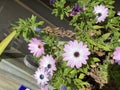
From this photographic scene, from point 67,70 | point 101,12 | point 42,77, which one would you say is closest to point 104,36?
point 101,12

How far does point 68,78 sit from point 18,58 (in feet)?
6.40

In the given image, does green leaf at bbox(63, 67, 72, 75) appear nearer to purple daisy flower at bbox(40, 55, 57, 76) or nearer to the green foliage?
purple daisy flower at bbox(40, 55, 57, 76)

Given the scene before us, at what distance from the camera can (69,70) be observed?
5.12ft

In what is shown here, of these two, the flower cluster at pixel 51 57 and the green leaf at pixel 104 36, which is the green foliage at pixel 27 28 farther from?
the green leaf at pixel 104 36

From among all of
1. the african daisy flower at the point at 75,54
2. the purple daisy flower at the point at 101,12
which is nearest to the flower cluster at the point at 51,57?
the african daisy flower at the point at 75,54

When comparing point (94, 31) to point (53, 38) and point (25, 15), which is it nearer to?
point (53, 38)

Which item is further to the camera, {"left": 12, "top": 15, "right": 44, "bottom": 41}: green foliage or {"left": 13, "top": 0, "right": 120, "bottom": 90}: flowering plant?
{"left": 12, "top": 15, "right": 44, "bottom": 41}: green foliage

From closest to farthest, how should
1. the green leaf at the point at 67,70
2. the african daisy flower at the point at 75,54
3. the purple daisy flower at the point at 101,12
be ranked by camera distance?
the african daisy flower at the point at 75,54
the green leaf at the point at 67,70
the purple daisy flower at the point at 101,12

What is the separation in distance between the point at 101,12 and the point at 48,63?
0.40 metres

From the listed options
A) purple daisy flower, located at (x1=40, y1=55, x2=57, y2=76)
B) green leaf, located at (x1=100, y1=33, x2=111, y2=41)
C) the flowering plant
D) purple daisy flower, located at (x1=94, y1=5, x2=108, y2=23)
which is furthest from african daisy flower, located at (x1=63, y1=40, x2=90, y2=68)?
purple daisy flower, located at (x1=94, y1=5, x2=108, y2=23)

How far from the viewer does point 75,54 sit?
56.7 inches

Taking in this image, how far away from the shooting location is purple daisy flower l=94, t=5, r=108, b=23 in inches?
68.1

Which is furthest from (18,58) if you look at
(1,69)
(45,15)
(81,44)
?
(45,15)

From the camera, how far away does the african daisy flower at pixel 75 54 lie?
145cm
